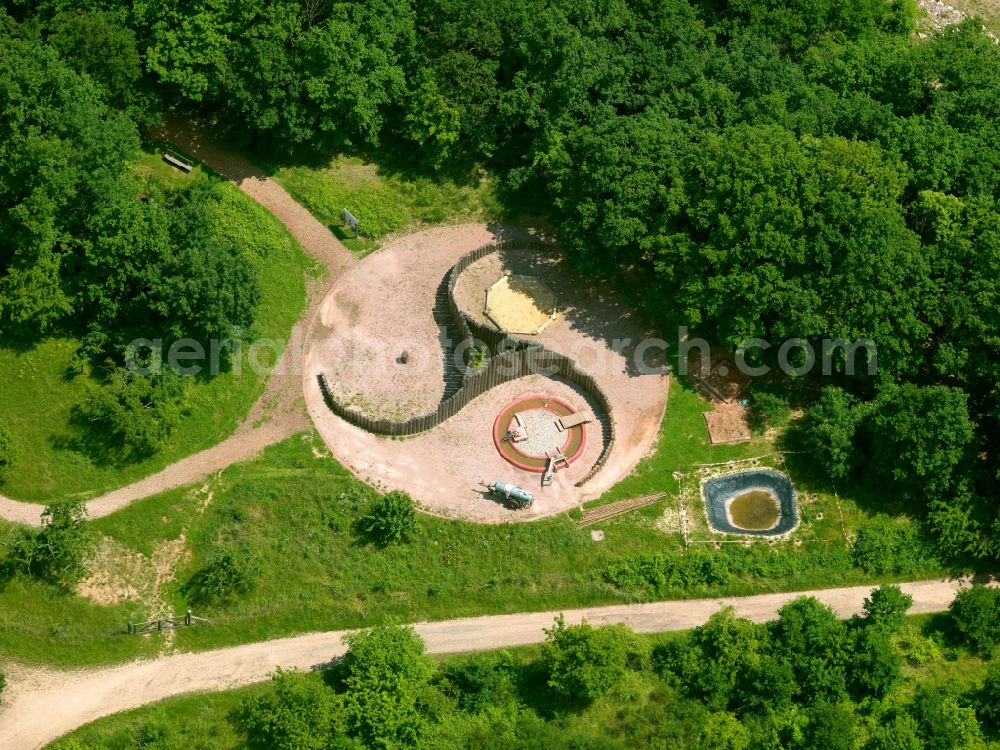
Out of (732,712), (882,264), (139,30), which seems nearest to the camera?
(732,712)

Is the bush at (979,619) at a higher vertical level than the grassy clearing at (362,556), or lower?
higher

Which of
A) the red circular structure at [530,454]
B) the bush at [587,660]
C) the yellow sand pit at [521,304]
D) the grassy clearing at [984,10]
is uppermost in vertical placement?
the grassy clearing at [984,10]

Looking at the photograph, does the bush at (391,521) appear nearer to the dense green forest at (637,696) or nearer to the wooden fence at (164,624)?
the dense green forest at (637,696)

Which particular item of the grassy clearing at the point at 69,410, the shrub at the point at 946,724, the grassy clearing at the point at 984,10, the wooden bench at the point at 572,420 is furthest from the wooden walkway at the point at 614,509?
the grassy clearing at the point at 984,10

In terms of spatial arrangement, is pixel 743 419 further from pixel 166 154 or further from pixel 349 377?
pixel 166 154

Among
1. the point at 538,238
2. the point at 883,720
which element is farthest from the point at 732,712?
the point at 538,238

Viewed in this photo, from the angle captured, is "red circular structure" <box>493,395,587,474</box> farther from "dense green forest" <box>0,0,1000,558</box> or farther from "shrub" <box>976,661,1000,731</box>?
"shrub" <box>976,661,1000,731</box>
